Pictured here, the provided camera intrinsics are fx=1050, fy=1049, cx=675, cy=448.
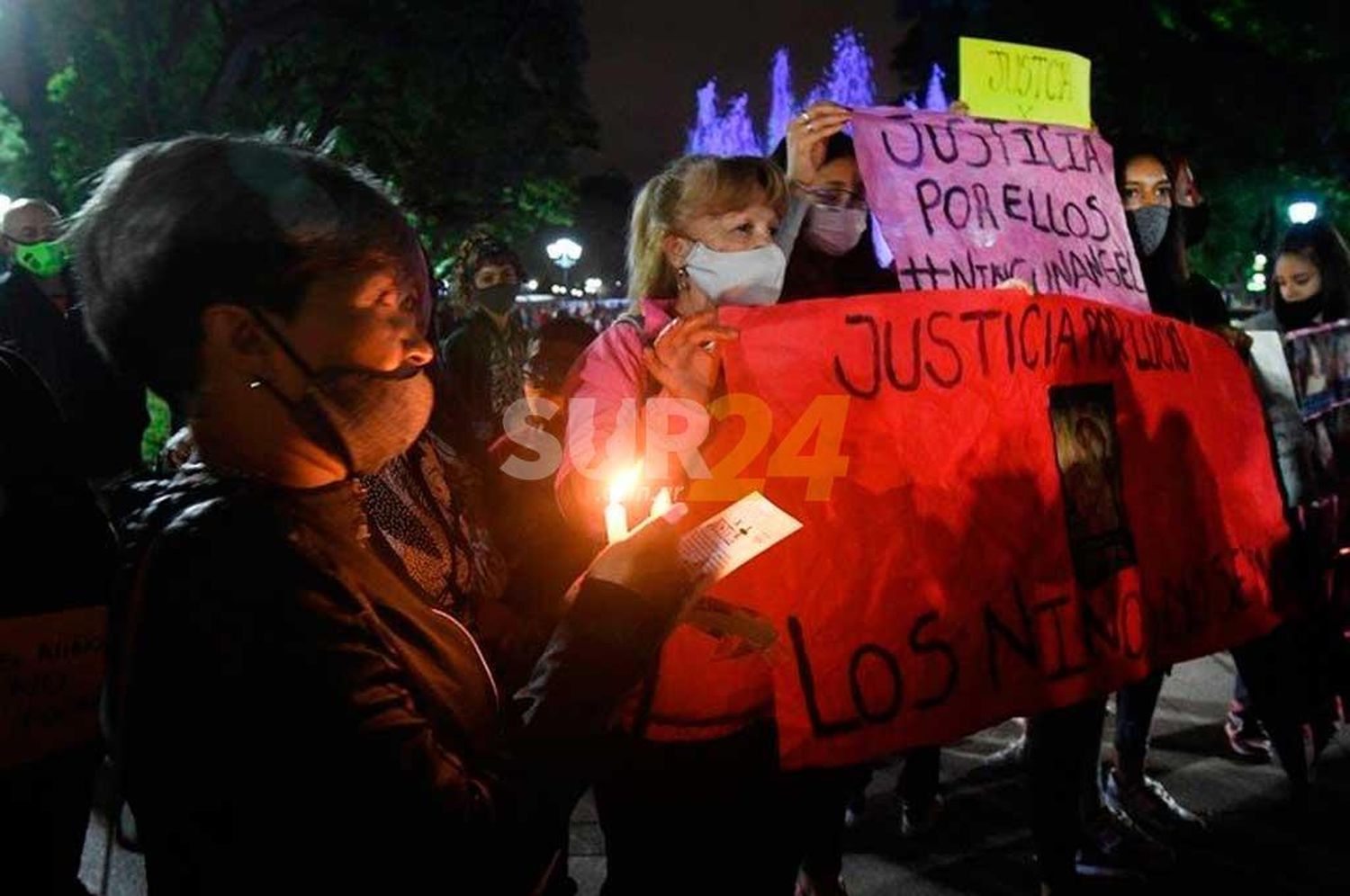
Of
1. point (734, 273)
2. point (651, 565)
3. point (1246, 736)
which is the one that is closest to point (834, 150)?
point (734, 273)

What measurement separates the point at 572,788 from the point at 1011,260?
221 centimetres

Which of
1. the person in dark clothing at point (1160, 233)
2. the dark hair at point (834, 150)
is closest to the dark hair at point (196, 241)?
the dark hair at point (834, 150)

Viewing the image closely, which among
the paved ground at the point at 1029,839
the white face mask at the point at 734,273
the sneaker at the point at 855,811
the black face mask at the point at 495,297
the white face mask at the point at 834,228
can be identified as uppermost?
the black face mask at the point at 495,297

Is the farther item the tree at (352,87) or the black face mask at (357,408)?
the tree at (352,87)

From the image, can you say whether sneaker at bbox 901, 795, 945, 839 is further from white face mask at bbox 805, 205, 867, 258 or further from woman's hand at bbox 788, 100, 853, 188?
woman's hand at bbox 788, 100, 853, 188

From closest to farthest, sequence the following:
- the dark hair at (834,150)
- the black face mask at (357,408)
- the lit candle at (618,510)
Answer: the black face mask at (357,408), the lit candle at (618,510), the dark hair at (834,150)

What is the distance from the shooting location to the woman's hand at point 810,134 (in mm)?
2818

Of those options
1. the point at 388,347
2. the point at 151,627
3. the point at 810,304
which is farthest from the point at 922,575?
the point at 151,627

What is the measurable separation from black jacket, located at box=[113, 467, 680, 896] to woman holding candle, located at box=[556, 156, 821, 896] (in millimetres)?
925

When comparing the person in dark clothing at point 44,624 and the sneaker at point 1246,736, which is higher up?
the person in dark clothing at point 44,624

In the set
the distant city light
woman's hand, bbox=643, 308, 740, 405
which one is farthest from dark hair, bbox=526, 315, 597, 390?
the distant city light

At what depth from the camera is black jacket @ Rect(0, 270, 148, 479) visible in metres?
4.75

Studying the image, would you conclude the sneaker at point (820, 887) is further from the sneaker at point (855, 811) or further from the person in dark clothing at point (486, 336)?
the person in dark clothing at point (486, 336)

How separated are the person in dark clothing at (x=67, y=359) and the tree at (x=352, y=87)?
7.54 m
